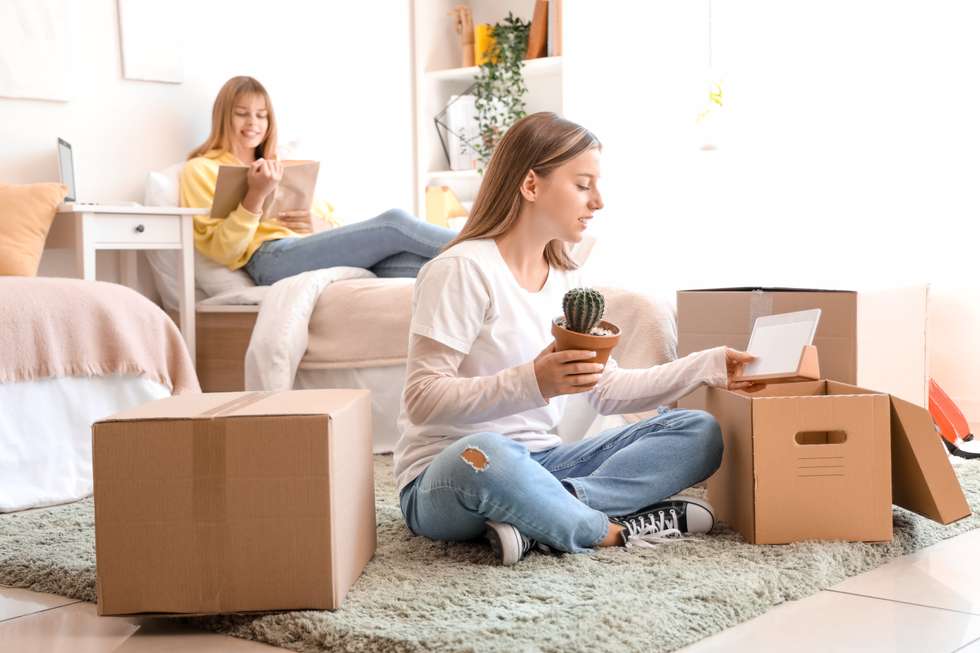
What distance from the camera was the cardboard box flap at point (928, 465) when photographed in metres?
1.77

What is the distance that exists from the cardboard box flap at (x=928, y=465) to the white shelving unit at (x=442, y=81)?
306cm

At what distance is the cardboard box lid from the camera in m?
1.48

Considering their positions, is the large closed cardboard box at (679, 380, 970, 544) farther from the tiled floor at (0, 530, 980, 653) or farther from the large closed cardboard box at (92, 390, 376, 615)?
the large closed cardboard box at (92, 390, 376, 615)

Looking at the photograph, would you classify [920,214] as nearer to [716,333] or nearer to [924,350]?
[924,350]

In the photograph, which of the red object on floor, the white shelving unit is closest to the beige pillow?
the white shelving unit

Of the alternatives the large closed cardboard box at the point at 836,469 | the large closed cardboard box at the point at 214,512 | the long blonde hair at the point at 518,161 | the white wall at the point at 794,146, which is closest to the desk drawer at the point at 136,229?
the white wall at the point at 794,146

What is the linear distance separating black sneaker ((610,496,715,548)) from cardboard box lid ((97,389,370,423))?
0.50 metres

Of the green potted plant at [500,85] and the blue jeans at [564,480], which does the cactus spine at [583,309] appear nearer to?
the blue jeans at [564,480]

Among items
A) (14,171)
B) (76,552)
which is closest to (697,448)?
(76,552)

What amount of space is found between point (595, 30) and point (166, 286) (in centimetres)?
202

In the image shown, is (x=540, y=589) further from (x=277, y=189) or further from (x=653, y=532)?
(x=277, y=189)

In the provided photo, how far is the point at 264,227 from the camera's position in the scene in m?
3.45

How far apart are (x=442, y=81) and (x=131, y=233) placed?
7.13 ft

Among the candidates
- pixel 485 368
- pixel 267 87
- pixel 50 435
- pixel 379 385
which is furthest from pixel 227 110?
pixel 485 368
